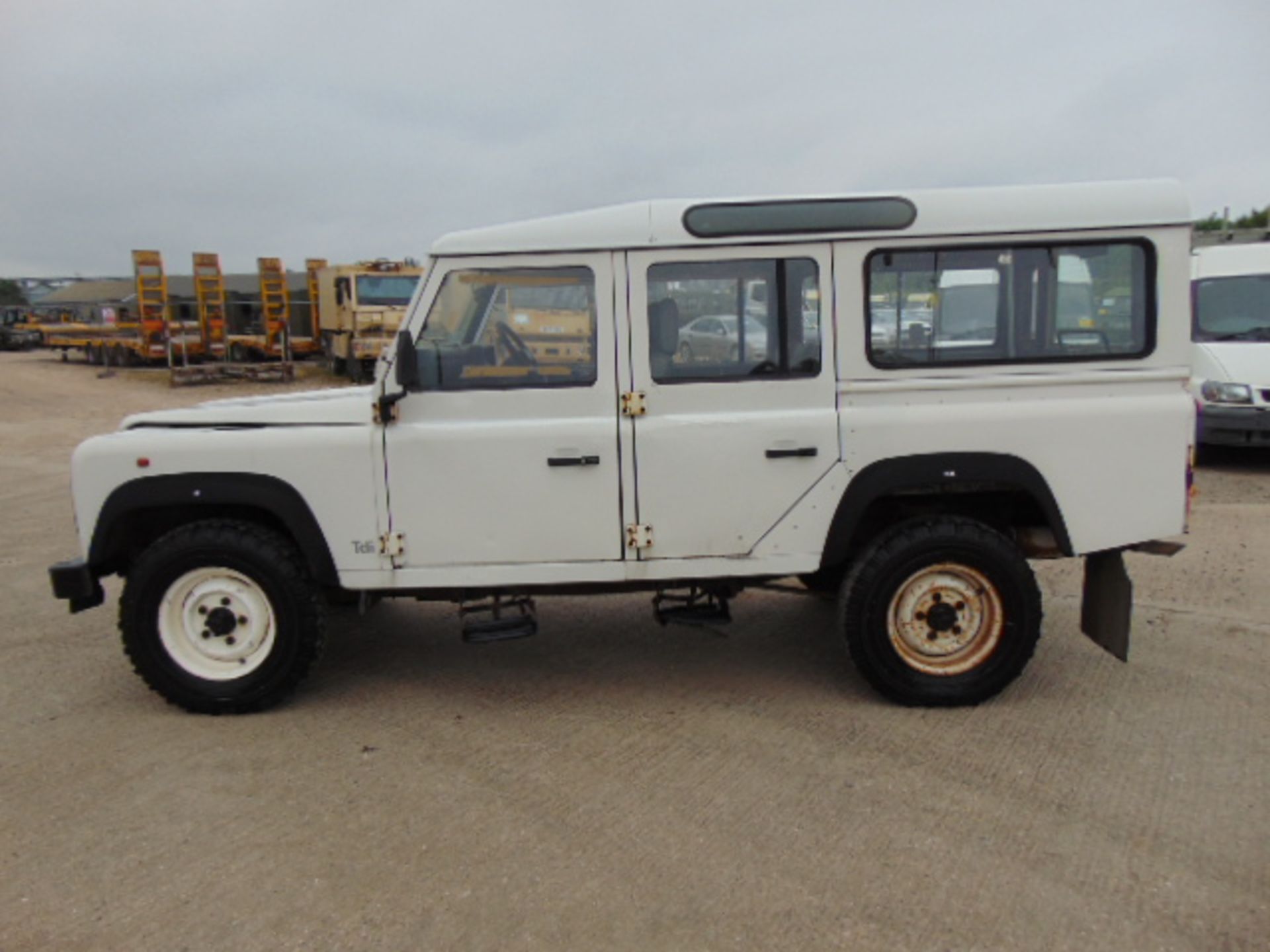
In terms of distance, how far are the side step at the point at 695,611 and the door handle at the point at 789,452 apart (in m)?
0.84

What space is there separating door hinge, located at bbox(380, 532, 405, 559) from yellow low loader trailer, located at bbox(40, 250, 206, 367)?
20556 millimetres

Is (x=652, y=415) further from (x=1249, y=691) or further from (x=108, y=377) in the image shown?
(x=108, y=377)

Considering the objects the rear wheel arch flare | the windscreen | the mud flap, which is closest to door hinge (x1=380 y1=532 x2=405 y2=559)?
the rear wheel arch flare

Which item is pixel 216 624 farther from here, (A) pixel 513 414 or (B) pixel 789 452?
(B) pixel 789 452

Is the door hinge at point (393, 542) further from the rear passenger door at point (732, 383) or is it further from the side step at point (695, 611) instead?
the side step at point (695, 611)

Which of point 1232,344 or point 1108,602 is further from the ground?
point 1232,344

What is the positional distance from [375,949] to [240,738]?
1773 mm

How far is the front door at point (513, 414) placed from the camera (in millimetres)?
4430

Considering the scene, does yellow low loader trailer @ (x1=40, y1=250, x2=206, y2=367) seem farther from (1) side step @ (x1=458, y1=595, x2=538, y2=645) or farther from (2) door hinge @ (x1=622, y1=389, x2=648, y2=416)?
(2) door hinge @ (x1=622, y1=389, x2=648, y2=416)

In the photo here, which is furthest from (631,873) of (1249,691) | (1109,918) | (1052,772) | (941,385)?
(1249,691)

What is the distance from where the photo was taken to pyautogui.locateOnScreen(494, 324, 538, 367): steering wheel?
448 cm

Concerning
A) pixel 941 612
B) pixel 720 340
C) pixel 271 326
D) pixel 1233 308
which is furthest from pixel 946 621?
pixel 271 326

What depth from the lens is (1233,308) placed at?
10805 mm

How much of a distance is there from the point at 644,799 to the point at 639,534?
117 centimetres
